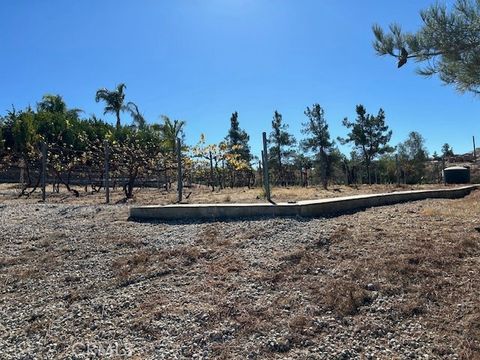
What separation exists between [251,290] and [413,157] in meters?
31.1

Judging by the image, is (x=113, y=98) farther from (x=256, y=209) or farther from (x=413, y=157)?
(x=256, y=209)

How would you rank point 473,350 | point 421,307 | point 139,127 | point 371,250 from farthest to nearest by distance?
point 139,127 < point 371,250 < point 421,307 < point 473,350

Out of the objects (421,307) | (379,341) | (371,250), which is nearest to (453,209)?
(371,250)

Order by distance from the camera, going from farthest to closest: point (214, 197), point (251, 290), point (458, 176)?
point (458, 176), point (214, 197), point (251, 290)

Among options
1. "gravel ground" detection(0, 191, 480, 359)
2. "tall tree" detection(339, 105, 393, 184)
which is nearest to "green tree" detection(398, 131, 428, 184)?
"tall tree" detection(339, 105, 393, 184)

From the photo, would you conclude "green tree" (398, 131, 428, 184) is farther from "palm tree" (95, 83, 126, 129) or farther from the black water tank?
"palm tree" (95, 83, 126, 129)

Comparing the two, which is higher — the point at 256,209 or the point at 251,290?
the point at 256,209

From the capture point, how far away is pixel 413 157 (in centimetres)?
3216

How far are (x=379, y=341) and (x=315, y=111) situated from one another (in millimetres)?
27916

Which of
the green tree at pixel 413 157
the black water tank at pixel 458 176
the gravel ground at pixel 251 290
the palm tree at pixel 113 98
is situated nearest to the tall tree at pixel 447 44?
the gravel ground at pixel 251 290

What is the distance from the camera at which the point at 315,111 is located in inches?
1185

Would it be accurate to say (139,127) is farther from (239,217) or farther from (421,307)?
(421,307)

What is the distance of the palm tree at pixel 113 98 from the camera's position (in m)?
38.0

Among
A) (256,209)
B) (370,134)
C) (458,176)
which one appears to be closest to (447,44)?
(256,209)
